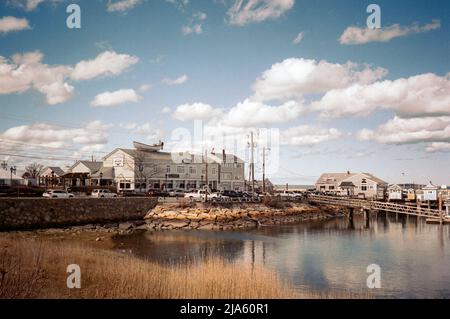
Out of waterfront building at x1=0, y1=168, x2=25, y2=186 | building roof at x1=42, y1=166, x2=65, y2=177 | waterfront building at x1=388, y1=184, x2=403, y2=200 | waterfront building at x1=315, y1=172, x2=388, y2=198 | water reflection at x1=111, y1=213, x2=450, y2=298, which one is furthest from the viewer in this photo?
waterfront building at x1=315, y1=172, x2=388, y2=198

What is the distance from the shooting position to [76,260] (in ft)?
75.0

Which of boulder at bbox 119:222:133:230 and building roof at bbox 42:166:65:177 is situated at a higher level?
building roof at bbox 42:166:65:177

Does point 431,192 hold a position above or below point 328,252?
above

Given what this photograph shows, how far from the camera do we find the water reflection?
23969mm

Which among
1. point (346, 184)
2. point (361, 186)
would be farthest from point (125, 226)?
point (361, 186)

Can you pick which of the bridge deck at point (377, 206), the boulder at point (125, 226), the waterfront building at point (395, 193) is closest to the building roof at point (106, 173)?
the boulder at point (125, 226)

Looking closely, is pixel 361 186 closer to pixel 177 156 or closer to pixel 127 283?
pixel 177 156

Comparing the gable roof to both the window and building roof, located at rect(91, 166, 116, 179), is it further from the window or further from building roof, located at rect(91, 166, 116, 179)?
the window

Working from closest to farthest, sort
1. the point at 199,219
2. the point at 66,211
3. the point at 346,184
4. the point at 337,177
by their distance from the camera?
the point at 66,211, the point at 199,219, the point at 346,184, the point at 337,177

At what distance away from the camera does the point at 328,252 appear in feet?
115

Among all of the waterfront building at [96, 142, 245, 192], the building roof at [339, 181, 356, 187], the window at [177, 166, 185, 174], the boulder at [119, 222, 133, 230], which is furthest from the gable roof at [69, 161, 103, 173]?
the building roof at [339, 181, 356, 187]
